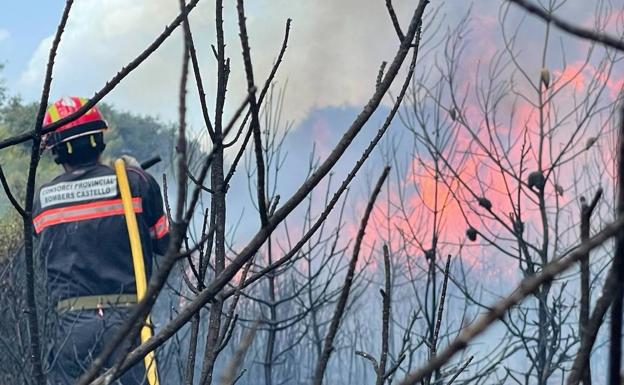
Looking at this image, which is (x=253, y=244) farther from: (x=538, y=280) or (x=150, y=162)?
(x=150, y=162)

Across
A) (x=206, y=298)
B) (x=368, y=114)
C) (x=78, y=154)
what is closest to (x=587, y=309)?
(x=206, y=298)

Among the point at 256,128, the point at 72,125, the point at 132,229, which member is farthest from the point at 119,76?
the point at 72,125

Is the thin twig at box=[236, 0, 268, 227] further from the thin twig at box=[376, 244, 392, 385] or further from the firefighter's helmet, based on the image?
the firefighter's helmet

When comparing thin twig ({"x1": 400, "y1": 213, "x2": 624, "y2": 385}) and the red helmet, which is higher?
the red helmet

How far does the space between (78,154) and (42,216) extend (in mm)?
442

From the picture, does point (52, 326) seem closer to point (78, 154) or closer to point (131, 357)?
point (78, 154)

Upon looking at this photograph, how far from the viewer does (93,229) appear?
6363 mm

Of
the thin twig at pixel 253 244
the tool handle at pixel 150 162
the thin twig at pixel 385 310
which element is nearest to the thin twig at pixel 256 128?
the thin twig at pixel 253 244

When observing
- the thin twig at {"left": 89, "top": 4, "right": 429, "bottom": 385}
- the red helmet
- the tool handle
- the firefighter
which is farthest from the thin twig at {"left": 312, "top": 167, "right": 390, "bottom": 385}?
the red helmet

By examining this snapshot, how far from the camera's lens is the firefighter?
6180mm

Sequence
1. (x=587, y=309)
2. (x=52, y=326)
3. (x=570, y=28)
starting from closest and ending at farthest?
(x=570, y=28), (x=587, y=309), (x=52, y=326)

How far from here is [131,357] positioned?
1.00m

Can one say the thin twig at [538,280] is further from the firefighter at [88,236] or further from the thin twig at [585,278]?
the firefighter at [88,236]

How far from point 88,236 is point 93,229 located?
60mm
